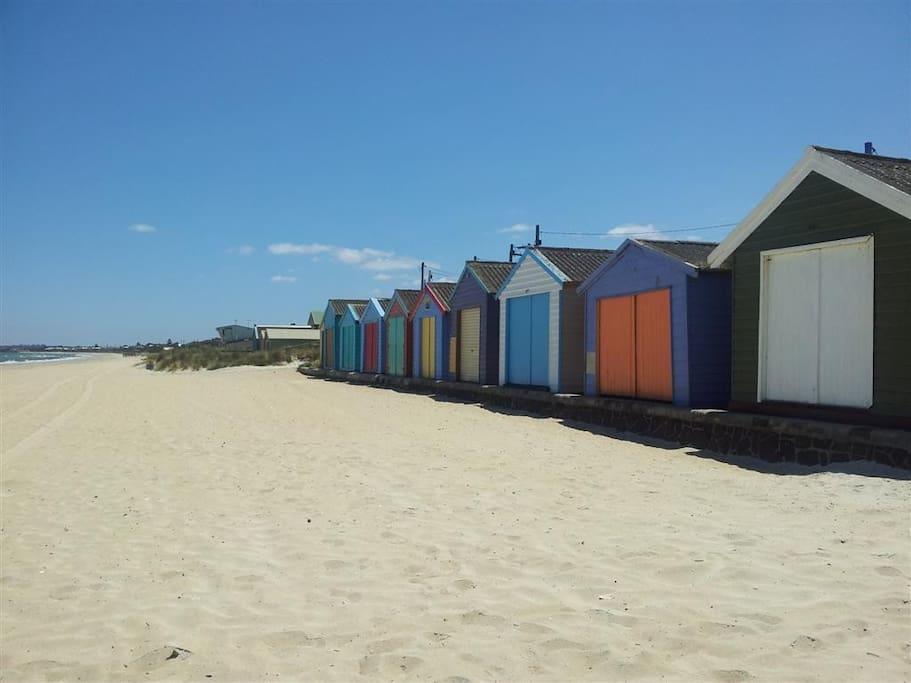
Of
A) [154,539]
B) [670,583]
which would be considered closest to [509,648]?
[670,583]

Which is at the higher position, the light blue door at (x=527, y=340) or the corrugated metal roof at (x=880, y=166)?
the corrugated metal roof at (x=880, y=166)

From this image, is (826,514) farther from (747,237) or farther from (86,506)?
(86,506)

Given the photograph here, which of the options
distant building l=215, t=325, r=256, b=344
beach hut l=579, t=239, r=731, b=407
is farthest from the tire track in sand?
distant building l=215, t=325, r=256, b=344

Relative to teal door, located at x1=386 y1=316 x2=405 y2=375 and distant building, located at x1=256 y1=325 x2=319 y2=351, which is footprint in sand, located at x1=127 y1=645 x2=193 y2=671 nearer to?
teal door, located at x1=386 y1=316 x2=405 y2=375

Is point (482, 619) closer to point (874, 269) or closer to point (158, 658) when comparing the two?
point (158, 658)

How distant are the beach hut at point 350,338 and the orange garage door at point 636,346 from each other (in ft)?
72.3

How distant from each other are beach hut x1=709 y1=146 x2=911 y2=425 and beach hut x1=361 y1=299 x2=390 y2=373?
2164 cm

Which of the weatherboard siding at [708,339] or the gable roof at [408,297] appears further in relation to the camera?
the gable roof at [408,297]

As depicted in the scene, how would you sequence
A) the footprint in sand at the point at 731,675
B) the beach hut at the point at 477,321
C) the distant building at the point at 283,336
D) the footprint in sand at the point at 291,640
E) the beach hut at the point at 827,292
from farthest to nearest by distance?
the distant building at the point at 283,336, the beach hut at the point at 477,321, the beach hut at the point at 827,292, the footprint in sand at the point at 291,640, the footprint in sand at the point at 731,675

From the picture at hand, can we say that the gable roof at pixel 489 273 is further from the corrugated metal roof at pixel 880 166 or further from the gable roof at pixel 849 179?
the corrugated metal roof at pixel 880 166

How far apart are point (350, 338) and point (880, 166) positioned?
97.9 feet

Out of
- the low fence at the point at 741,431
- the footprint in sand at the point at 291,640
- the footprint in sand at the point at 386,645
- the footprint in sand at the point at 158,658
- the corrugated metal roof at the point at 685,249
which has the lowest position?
the footprint in sand at the point at 158,658

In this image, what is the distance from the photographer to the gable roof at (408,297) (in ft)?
94.2

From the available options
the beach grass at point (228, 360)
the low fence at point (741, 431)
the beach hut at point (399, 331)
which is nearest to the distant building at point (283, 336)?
the beach grass at point (228, 360)
